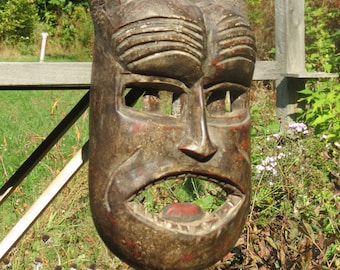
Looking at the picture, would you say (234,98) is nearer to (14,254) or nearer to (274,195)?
(274,195)

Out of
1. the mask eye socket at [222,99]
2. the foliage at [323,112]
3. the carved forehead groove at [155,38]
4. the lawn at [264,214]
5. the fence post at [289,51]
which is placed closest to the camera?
the carved forehead groove at [155,38]

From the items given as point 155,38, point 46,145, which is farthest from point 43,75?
point 155,38

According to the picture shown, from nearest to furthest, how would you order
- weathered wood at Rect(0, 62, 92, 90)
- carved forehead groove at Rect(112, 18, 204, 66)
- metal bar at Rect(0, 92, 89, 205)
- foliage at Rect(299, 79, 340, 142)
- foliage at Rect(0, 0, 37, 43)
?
1. carved forehead groove at Rect(112, 18, 204, 66)
2. weathered wood at Rect(0, 62, 92, 90)
3. metal bar at Rect(0, 92, 89, 205)
4. foliage at Rect(299, 79, 340, 142)
5. foliage at Rect(0, 0, 37, 43)

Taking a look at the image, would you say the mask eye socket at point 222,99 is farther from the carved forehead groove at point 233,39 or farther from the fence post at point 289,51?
the fence post at point 289,51

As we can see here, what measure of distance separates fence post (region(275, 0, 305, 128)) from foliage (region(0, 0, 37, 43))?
6.46 metres

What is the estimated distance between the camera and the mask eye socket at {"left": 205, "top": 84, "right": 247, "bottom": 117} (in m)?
2.02

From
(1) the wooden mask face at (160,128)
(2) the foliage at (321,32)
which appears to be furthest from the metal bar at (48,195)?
(2) the foliage at (321,32)

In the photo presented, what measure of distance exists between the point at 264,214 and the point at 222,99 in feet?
4.90

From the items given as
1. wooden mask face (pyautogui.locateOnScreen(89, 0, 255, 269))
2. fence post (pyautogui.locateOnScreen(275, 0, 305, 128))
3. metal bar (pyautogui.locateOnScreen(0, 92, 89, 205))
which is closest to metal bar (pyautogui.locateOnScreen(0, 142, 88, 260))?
metal bar (pyautogui.locateOnScreen(0, 92, 89, 205))

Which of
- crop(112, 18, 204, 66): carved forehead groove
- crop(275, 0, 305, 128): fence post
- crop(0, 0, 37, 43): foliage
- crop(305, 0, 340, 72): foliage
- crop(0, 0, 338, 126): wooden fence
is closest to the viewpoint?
crop(112, 18, 204, 66): carved forehead groove

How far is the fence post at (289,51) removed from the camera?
3.93m

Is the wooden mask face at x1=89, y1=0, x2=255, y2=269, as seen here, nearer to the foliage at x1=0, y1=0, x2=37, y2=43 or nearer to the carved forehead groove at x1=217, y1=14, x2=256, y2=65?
the carved forehead groove at x1=217, y1=14, x2=256, y2=65

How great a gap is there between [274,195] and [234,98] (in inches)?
62.0

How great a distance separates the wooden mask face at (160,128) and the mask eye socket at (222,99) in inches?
1.5
